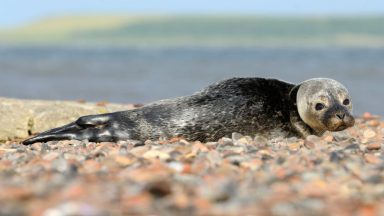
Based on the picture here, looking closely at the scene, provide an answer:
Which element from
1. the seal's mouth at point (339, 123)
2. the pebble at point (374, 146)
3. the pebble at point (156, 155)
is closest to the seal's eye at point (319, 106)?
the seal's mouth at point (339, 123)

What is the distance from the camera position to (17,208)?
2902mm

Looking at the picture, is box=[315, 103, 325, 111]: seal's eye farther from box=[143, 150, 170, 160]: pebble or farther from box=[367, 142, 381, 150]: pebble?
box=[143, 150, 170, 160]: pebble

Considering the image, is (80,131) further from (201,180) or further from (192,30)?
(192,30)

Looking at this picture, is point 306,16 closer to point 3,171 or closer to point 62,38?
point 62,38

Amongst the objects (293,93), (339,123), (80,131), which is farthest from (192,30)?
(339,123)

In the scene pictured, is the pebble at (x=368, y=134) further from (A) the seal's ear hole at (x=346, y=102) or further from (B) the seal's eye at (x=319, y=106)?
(B) the seal's eye at (x=319, y=106)

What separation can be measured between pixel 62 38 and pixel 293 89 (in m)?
105

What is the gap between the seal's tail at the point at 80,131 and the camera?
255 inches

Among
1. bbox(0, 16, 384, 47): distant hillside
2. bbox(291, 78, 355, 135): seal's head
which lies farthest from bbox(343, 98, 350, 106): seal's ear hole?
bbox(0, 16, 384, 47): distant hillside

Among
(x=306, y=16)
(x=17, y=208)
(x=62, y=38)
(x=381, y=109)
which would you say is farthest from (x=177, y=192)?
(x=306, y=16)

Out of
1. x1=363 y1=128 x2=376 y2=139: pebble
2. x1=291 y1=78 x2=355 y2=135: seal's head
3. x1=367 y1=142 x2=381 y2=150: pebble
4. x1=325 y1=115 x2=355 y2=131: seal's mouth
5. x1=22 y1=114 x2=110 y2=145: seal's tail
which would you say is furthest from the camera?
x1=363 y1=128 x2=376 y2=139: pebble

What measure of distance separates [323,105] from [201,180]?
9.54 ft

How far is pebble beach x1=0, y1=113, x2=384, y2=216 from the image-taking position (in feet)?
9.97

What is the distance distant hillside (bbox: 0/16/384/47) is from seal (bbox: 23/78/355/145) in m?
78.0
